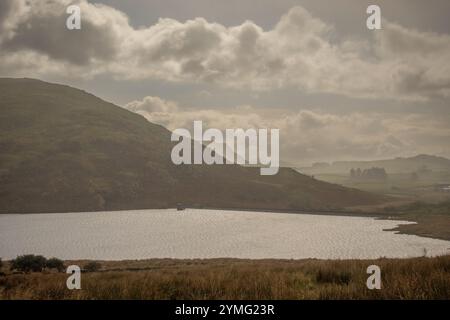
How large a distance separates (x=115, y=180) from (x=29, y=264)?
117749 millimetres

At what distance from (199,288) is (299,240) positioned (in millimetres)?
57914

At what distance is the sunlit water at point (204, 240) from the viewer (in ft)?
177

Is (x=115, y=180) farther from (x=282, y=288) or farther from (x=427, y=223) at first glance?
(x=282, y=288)

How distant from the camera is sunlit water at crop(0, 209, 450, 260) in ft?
177

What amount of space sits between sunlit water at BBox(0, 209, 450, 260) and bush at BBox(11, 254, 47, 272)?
15447mm

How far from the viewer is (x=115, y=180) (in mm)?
149875

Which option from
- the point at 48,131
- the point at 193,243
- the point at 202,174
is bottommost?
the point at 193,243

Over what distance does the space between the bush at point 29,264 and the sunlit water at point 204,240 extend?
15.4 metres

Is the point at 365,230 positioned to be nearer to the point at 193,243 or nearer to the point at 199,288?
the point at 193,243

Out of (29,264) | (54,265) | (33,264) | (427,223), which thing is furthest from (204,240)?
(427,223)
